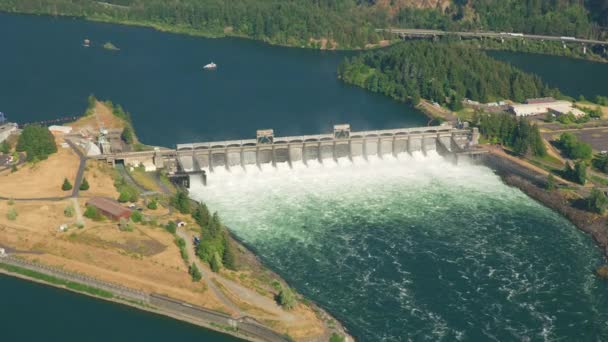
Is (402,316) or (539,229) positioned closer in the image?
(402,316)

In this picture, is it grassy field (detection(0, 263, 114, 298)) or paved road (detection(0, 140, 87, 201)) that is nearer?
grassy field (detection(0, 263, 114, 298))

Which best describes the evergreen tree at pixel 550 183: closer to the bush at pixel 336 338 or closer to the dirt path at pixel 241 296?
the bush at pixel 336 338

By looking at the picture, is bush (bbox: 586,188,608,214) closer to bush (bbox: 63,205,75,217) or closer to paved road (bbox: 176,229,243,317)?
paved road (bbox: 176,229,243,317)

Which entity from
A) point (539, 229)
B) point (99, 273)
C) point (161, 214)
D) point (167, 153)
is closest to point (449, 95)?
point (539, 229)

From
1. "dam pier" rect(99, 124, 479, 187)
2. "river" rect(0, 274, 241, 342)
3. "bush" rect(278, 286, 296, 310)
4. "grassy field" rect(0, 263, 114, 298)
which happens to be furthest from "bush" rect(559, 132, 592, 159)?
"grassy field" rect(0, 263, 114, 298)

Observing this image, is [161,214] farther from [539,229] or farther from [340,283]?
[539,229]

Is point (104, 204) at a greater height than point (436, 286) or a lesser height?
greater

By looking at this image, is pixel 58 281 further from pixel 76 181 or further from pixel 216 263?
pixel 76 181

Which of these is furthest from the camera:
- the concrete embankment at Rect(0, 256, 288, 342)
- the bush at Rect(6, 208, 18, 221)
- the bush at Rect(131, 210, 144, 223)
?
the bush at Rect(131, 210, 144, 223)
